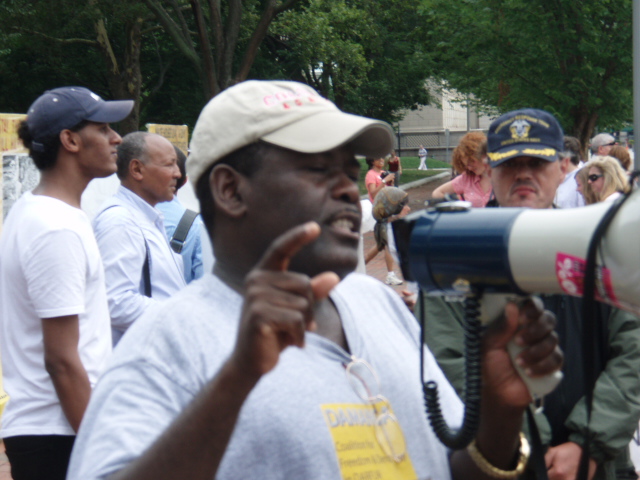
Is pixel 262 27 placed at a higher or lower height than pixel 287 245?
lower

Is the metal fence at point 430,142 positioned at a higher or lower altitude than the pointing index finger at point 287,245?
lower

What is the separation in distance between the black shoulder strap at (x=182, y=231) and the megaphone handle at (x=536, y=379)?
3.61 m

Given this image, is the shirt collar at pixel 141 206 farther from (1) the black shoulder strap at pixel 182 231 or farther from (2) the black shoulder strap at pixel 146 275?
(1) the black shoulder strap at pixel 182 231

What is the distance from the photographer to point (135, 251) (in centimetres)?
389

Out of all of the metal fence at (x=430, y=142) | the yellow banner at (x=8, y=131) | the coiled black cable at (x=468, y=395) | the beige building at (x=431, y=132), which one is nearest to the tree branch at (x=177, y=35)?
the yellow banner at (x=8, y=131)

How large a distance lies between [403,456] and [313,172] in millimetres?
573

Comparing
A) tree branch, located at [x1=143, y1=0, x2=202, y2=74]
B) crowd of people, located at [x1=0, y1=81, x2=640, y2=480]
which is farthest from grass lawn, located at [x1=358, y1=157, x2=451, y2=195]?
crowd of people, located at [x1=0, y1=81, x2=640, y2=480]

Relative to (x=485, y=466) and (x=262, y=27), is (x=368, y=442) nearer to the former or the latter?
(x=485, y=466)

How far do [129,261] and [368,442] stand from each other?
2479 mm

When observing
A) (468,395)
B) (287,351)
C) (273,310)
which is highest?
(273,310)

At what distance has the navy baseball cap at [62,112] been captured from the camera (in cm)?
315

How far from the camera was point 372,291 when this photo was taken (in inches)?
76.5

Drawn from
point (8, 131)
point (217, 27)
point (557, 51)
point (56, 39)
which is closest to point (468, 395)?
point (8, 131)

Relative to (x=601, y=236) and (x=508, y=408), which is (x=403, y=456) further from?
(x=601, y=236)
